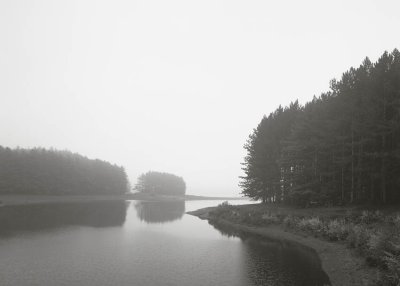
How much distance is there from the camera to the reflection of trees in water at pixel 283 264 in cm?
2095

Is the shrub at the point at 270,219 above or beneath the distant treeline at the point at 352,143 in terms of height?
beneath

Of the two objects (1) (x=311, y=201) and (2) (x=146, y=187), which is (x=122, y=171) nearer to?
(2) (x=146, y=187)

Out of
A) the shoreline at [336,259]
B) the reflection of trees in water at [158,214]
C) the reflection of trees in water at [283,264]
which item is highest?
the shoreline at [336,259]

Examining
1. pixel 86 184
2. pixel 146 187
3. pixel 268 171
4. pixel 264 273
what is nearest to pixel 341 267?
pixel 264 273

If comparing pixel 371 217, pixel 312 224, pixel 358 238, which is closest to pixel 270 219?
pixel 312 224

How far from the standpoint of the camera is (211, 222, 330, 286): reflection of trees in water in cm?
2095

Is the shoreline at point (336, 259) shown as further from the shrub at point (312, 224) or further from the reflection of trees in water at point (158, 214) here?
the reflection of trees in water at point (158, 214)

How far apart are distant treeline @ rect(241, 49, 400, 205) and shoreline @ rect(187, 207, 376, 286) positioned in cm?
1027

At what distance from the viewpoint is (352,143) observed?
38000mm

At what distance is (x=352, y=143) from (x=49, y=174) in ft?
368

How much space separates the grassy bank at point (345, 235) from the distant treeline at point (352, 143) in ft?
16.7

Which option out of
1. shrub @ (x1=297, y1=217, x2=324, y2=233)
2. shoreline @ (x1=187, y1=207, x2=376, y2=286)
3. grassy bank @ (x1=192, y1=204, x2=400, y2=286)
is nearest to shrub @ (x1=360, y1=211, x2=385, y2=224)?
grassy bank @ (x1=192, y1=204, x2=400, y2=286)

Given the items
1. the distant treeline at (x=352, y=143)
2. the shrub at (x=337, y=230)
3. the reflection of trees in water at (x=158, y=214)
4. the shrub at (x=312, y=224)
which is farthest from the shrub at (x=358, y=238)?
the reflection of trees in water at (x=158, y=214)

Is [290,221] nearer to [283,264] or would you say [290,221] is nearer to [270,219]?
[270,219]
